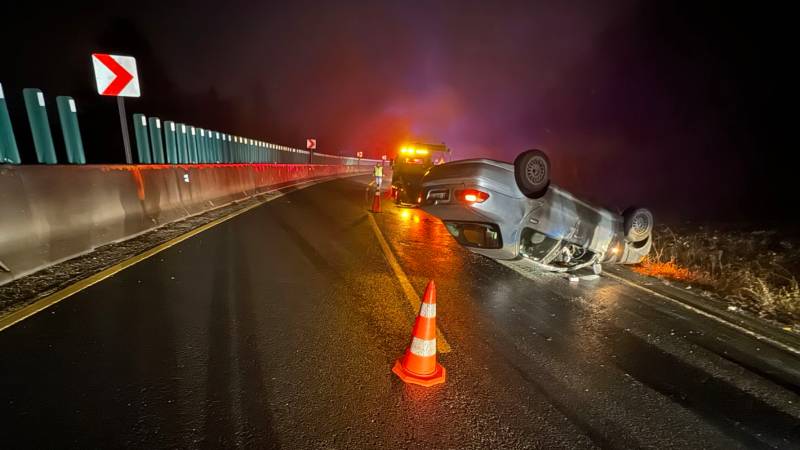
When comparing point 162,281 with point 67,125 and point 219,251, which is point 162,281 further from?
point 67,125

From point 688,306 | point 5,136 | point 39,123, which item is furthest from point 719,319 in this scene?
point 39,123

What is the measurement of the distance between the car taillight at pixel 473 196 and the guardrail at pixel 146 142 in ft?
22.0

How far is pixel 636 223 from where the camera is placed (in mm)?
6195

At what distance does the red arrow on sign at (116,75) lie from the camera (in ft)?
23.8

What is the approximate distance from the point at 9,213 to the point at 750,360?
7.97 meters

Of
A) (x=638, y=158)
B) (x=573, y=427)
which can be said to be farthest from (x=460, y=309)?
(x=638, y=158)

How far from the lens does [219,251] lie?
6172mm

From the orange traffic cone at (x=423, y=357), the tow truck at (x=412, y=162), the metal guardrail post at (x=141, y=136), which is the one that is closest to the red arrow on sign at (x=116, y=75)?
the metal guardrail post at (x=141, y=136)

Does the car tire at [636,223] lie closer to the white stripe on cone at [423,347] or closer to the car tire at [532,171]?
the car tire at [532,171]

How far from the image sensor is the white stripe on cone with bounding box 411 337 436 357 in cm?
298

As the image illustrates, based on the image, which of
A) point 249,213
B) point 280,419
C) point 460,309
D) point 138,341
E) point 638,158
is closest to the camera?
point 280,419

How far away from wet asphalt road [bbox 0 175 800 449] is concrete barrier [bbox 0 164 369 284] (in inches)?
42.4

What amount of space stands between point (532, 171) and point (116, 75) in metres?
7.70

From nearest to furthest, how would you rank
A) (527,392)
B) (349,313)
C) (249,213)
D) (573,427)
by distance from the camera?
(573,427) → (527,392) → (349,313) → (249,213)
